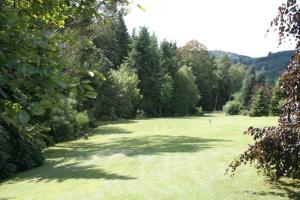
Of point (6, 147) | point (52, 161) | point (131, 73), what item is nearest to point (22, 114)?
point (6, 147)

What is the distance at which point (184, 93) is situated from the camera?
64375 mm

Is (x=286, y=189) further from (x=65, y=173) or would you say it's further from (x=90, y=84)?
(x=90, y=84)

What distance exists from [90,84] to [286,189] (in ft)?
86.8

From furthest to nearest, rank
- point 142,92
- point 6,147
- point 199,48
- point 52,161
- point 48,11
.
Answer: point 199,48 → point 142,92 → point 52,161 → point 6,147 → point 48,11

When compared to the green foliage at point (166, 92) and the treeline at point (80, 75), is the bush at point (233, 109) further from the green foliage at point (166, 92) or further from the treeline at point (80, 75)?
the green foliage at point (166, 92)

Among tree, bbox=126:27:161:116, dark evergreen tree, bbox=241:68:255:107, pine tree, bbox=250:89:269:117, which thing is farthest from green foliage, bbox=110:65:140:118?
dark evergreen tree, bbox=241:68:255:107

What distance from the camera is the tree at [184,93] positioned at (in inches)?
2499

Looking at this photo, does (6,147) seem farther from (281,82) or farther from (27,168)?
(281,82)

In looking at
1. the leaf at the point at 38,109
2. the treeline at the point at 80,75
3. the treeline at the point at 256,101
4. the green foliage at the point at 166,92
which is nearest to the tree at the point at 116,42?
the treeline at the point at 80,75

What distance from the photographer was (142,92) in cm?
5941

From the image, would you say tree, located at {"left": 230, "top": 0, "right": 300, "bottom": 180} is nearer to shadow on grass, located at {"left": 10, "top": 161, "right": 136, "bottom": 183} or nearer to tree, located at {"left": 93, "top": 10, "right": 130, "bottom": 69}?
shadow on grass, located at {"left": 10, "top": 161, "right": 136, "bottom": 183}

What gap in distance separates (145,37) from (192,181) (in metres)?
50.0

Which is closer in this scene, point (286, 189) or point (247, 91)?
point (286, 189)

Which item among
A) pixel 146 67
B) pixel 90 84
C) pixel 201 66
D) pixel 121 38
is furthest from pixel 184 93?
pixel 90 84
